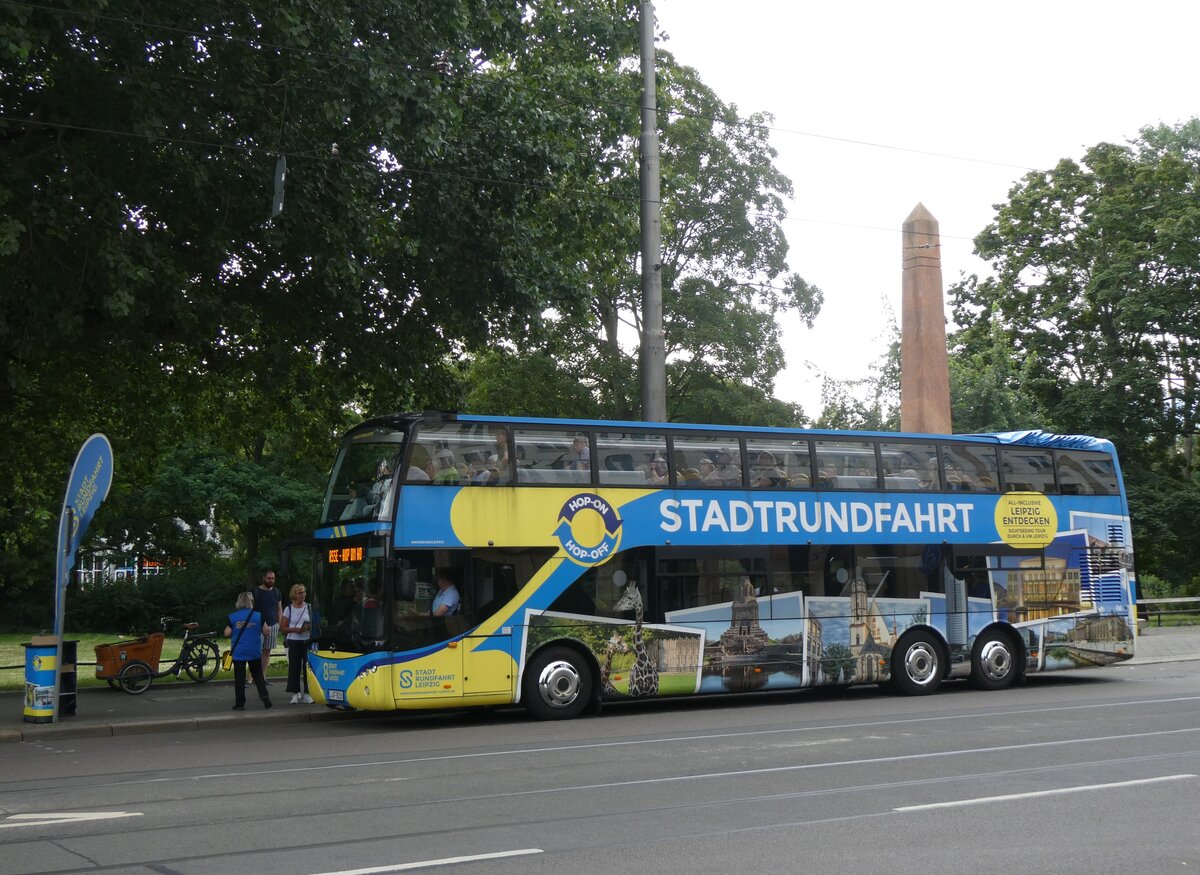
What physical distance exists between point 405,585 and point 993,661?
9.86 m

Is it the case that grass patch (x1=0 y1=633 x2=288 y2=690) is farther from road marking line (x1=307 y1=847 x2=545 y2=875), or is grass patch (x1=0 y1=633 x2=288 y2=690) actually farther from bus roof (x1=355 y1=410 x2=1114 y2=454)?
road marking line (x1=307 y1=847 x2=545 y2=875)

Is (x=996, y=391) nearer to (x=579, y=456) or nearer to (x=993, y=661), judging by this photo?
(x=993, y=661)

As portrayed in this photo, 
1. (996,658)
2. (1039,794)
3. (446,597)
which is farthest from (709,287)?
(1039,794)

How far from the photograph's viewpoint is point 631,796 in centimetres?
929

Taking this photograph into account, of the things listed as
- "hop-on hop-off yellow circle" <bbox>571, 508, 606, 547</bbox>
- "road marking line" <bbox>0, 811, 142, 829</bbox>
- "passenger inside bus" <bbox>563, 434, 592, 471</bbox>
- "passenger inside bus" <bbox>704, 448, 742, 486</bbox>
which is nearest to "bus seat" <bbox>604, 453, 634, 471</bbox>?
"passenger inside bus" <bbox>563, 434, 592, 471</bbox>

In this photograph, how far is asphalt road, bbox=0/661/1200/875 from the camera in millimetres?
7164

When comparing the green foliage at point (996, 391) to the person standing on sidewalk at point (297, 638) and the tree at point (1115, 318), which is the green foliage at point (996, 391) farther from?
the person standing on sidewalk at point (297, 638)

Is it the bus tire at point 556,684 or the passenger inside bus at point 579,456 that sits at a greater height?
the passenger inside bus at point 579,456

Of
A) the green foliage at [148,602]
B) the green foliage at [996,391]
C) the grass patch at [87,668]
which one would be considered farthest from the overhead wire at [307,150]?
the green foliage at [148,602]

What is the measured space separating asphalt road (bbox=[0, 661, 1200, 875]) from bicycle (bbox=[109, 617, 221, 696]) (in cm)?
512

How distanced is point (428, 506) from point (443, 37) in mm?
6315

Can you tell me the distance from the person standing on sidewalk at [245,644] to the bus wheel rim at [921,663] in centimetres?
931

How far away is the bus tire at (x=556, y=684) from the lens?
15508mm

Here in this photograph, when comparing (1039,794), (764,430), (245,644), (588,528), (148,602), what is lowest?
(1039,794)
